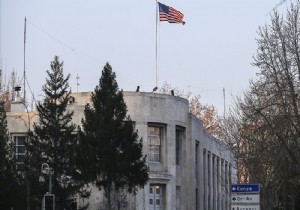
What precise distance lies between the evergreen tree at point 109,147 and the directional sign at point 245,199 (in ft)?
46.9

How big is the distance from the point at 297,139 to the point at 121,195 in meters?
14.2

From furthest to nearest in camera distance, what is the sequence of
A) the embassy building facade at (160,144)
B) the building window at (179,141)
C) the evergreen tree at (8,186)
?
the building window at (179,141) < the embassy building facade at (160,144) < the evergreen tree at (8,186)

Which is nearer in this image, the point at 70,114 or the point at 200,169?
the point at 70,114

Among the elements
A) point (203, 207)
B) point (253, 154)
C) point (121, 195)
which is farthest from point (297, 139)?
point (203, 207)

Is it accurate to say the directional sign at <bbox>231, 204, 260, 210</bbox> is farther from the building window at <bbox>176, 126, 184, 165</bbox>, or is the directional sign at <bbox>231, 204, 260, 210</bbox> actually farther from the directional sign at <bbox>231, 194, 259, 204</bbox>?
the building window at <bbox>176, 126, 184, 165</bbox>

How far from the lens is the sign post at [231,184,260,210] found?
77.0 ft

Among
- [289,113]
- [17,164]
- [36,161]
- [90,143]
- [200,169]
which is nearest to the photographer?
[289,113]

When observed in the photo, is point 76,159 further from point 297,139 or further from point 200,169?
point 200,169

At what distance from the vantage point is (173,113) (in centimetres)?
5097

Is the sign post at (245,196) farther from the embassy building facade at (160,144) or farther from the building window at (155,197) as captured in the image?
the building window at (155,197)

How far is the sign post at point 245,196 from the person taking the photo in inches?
925

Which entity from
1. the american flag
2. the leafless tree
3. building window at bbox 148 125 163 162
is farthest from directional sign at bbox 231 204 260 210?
the american flag

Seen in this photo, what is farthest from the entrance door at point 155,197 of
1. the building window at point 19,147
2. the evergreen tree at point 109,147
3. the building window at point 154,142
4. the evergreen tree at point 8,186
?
the evergreen tree at point 109,147

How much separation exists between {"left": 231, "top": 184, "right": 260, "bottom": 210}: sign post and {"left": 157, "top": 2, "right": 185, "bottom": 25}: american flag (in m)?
29.5
